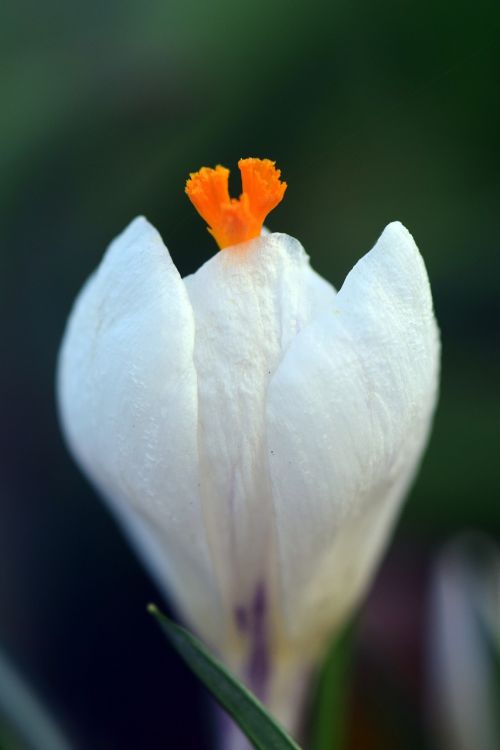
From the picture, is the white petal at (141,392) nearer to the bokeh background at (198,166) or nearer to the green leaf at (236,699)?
the green leaf at (236,699)

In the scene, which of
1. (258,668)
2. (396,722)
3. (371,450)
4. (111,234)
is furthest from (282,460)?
(111,234)

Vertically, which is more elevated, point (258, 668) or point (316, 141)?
point (316, 141)

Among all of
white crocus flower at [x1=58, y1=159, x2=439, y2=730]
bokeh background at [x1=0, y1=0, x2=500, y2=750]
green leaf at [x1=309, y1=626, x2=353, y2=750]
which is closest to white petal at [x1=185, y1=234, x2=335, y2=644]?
white crocus flower at [x1=58, y1=159, x2=439, y2=730]

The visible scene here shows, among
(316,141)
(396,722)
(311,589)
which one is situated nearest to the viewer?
(311,589)

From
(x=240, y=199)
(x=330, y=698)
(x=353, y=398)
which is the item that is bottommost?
(x=330, y=698)

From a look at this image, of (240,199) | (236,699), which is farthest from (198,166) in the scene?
(236,699)

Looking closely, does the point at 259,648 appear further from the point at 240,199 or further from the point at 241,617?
the point at 240,199

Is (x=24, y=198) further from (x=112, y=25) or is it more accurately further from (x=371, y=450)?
(x=371, y=450)

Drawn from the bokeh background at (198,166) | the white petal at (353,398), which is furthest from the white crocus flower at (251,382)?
the bokeh background at (198,166)
